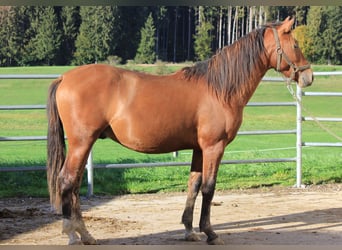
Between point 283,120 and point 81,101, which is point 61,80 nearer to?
point 81,101

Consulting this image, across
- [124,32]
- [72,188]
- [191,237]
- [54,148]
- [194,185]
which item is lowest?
[191,237]

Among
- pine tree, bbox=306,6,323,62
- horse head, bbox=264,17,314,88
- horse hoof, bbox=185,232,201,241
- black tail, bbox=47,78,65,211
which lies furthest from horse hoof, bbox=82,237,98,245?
pine tree, bbox=306,6,323,62

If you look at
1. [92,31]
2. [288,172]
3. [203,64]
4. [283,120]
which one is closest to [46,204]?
[203,64]

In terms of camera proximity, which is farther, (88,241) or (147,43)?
(147,43)

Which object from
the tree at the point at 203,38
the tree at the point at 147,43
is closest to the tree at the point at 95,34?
the tree at the point at 147,43

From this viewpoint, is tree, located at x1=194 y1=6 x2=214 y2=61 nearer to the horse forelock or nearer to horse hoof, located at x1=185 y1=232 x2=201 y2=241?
the horse forelock

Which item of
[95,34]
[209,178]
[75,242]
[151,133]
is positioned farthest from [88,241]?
[95,34]

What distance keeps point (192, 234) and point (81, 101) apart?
1531 millimetres

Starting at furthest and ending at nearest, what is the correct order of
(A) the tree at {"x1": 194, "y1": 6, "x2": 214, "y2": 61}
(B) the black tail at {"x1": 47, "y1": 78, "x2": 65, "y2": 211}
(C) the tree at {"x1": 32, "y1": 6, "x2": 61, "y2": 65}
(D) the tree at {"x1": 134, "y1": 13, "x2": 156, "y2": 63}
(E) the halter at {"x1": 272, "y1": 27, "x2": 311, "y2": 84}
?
1. (D) the tree at {"x1": 134, "y1": 13, "x2": 156, "y2": 63}
2. (A) the tree at {"x1": 194, "y1": 6, "x2": 214, "y2": 61}
3. (C) the tree at {"x1": 32, "y1": 6, "x2": 61, "y2": 65}
4. (E) the halter at {"x1": 272, "y1": 27, "x2": 311, "y2": 84}
5. (B) the black tail at {"x1": 47, "y1": 78, "x2": 65, "y2": 211}

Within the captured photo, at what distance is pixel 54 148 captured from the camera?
4.63 meters

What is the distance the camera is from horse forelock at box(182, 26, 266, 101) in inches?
188

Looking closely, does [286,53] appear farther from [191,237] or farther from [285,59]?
[191,237]

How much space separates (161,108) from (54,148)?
964mm

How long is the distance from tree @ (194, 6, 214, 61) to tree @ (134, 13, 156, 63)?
2.94 meters
